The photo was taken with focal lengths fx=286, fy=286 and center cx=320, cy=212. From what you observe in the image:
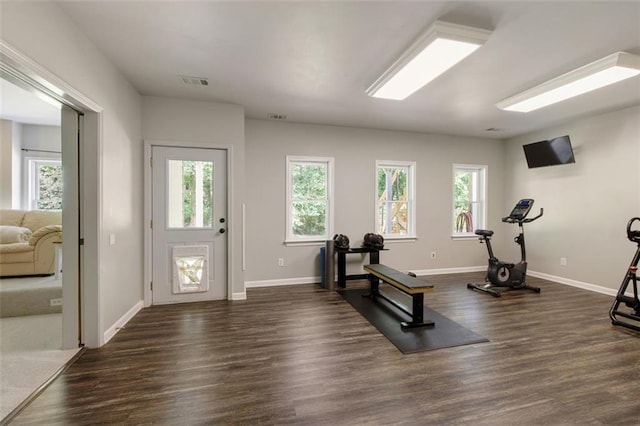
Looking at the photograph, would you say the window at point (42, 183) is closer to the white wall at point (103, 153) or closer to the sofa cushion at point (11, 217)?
the sofa cushion at point (11, 217)

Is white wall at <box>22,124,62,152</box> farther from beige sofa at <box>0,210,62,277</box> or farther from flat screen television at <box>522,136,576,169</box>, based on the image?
flat screen television at <box>522,136,576,169</box>

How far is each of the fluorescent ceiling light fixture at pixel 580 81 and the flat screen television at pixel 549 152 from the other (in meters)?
1.65

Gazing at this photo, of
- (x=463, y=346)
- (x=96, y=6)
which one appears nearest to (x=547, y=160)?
(x=463, y=346)

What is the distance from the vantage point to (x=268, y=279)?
4902mm

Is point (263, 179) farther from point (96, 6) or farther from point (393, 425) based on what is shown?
point (393, 425)

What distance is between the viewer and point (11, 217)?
4.86 metres

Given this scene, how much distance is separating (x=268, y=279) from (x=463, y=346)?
10.2 ft

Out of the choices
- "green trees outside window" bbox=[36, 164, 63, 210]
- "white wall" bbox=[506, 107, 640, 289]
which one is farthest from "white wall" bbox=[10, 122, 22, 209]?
"white wall" bbox=[506, 107, 640, 289]

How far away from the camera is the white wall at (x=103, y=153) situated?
75.5 inches

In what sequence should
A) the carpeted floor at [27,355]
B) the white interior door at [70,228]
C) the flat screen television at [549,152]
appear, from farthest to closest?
1. the flat screen television at [549,152]
2. the white interior door at [70,228]
3. the carpeted floor at [27,355]

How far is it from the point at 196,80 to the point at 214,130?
2.66ft

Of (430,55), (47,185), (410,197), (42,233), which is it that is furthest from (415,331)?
(47,185)

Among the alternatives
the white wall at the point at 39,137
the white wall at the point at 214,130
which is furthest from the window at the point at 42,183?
the white wall at the point at 214,130

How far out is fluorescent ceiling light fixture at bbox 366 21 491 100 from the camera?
88.1 inches
